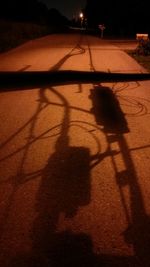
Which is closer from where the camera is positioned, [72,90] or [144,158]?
[144,158]

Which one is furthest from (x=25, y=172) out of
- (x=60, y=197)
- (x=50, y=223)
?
(x=50, y=223)

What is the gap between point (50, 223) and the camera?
4.35 metres

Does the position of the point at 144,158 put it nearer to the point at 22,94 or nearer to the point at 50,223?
the point at 50,223

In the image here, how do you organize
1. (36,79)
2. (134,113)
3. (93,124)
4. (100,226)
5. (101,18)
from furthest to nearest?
(101,18) → (36,79) → (134,113) → (93,124) → (100,226)

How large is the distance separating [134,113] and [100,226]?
5093 millimetres

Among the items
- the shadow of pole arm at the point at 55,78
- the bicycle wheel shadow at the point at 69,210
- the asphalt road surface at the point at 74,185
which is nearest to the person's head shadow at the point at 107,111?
the asphalt road surface at the point at 74,185

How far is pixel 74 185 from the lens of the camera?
5215 millimetres

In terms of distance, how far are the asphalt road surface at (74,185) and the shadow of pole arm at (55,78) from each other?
3027mm

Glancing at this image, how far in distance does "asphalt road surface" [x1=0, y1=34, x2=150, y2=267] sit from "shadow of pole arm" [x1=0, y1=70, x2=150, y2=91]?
9.93ft

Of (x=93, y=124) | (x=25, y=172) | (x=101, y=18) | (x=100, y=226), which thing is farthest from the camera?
(x=101, y=18)

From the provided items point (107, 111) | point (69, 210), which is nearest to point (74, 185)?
point (69, 210)

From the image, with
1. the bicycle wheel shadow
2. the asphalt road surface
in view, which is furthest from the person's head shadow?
the bicycle wheel shadow

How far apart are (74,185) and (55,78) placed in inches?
362

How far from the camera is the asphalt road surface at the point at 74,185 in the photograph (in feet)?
12.8
